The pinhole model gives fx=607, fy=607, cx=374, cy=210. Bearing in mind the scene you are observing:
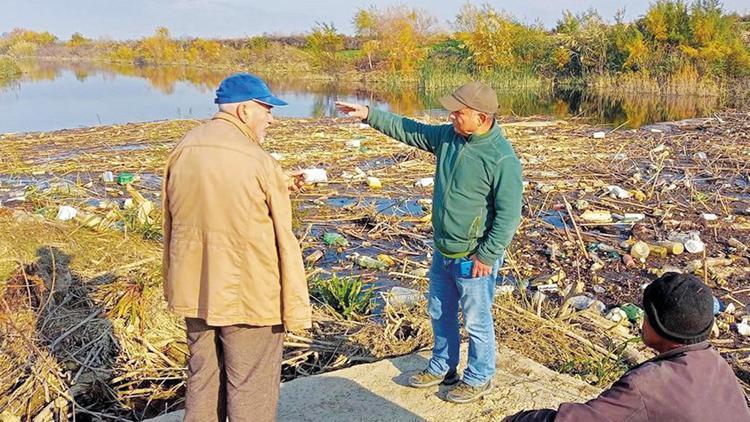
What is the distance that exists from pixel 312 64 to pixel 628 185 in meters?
34.4

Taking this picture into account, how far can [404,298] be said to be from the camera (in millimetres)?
5000

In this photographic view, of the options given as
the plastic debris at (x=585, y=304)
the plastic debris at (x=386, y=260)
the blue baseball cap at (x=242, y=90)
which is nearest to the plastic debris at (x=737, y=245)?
the plastic debris at (x=585, y=304)

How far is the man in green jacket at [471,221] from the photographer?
2.83 metres

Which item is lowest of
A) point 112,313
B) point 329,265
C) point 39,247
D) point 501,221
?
point 329,265

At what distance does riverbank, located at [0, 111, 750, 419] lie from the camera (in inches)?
149

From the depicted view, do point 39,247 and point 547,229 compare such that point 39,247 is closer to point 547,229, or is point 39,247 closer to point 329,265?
point 329,265

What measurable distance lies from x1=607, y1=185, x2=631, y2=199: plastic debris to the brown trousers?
23.9 feet

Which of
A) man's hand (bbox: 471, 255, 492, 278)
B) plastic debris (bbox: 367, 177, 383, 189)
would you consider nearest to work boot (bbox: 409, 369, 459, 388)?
man's hand (bbox: 471, 255, 492, 278)

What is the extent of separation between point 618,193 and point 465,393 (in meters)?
6.43

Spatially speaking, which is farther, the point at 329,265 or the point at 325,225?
the point at 325,225

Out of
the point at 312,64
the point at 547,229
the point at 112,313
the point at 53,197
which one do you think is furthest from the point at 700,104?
the point at 312,64

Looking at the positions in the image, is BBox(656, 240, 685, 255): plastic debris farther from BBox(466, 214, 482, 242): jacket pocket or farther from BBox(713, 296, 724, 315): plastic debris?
BBox(466, 214, 482, 242): jacket pocket

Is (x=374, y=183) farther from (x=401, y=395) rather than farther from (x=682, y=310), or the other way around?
(x=682, y=310)

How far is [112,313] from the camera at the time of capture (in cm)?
405
